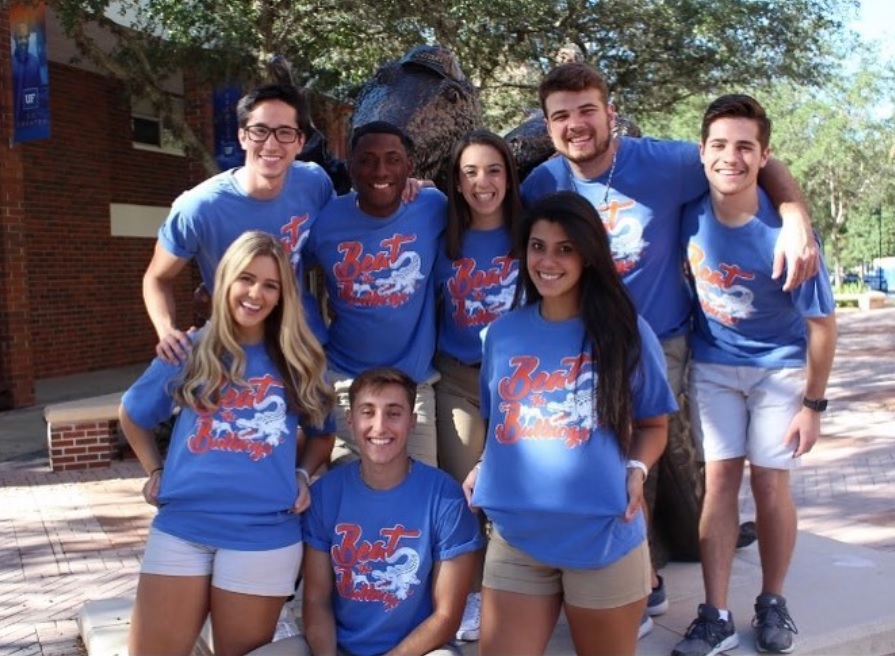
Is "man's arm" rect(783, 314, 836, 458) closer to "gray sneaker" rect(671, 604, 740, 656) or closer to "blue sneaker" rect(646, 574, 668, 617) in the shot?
"gray sneaker" rect(671, 604, 740, 656)

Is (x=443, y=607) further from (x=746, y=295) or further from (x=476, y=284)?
(x=746, y=295)

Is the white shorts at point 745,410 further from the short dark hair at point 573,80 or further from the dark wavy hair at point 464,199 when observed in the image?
the short dark hair at point 573,80

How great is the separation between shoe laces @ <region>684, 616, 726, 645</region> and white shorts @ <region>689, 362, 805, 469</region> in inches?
20.7

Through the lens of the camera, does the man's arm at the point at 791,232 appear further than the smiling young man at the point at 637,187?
No

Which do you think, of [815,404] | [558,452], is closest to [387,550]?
[558,452]

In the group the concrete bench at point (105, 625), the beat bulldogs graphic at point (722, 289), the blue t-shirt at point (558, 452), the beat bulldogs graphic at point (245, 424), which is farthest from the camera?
the concrete bench at point (105, 625)

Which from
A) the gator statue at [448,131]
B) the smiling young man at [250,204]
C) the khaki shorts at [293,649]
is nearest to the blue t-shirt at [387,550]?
the khaki shorts at [293,649]

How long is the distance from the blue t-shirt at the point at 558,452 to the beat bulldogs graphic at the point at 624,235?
0.54m

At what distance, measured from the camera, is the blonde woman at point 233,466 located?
282 centimetres

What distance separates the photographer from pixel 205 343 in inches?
114

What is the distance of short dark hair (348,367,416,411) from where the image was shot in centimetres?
290

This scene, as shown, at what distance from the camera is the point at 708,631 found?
3.15m

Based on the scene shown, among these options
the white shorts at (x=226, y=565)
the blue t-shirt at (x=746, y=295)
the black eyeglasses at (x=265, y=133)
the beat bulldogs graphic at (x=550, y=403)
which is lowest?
the white shorts at (x=226, y=565)

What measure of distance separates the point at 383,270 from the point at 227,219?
54cm
